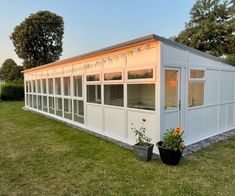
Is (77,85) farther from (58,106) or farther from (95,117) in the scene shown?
(58,106)

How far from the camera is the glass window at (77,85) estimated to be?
22.9 feet

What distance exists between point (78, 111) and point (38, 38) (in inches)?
606

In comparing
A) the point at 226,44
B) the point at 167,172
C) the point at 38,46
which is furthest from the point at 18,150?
the point at 38,46

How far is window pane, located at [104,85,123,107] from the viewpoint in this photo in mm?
5165

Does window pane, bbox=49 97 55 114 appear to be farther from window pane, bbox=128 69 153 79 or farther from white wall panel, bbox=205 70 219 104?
white wall panel, bbox=205 70 219 104

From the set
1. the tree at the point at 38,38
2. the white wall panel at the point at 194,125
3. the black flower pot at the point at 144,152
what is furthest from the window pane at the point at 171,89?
the tree at the point at 38,38

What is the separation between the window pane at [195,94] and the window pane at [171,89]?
0.51m

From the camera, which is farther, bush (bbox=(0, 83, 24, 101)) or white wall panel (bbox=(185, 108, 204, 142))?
bush (bbox=(0, 83, 24, 101))

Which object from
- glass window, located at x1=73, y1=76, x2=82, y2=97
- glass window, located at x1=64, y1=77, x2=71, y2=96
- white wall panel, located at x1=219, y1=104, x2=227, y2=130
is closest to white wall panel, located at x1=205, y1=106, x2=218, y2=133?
white wall panel, located at x1=219, y1=104, x2=227, y2=130

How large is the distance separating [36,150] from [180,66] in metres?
3.92

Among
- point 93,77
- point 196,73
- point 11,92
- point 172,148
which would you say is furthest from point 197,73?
point 11,92

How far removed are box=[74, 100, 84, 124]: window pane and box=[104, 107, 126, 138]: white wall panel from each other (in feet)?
5.03

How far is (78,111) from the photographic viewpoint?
7.18 m

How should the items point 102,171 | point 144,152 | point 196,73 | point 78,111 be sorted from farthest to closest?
point 78,111 → point 196,73 → point 144,152 → point 102,171
